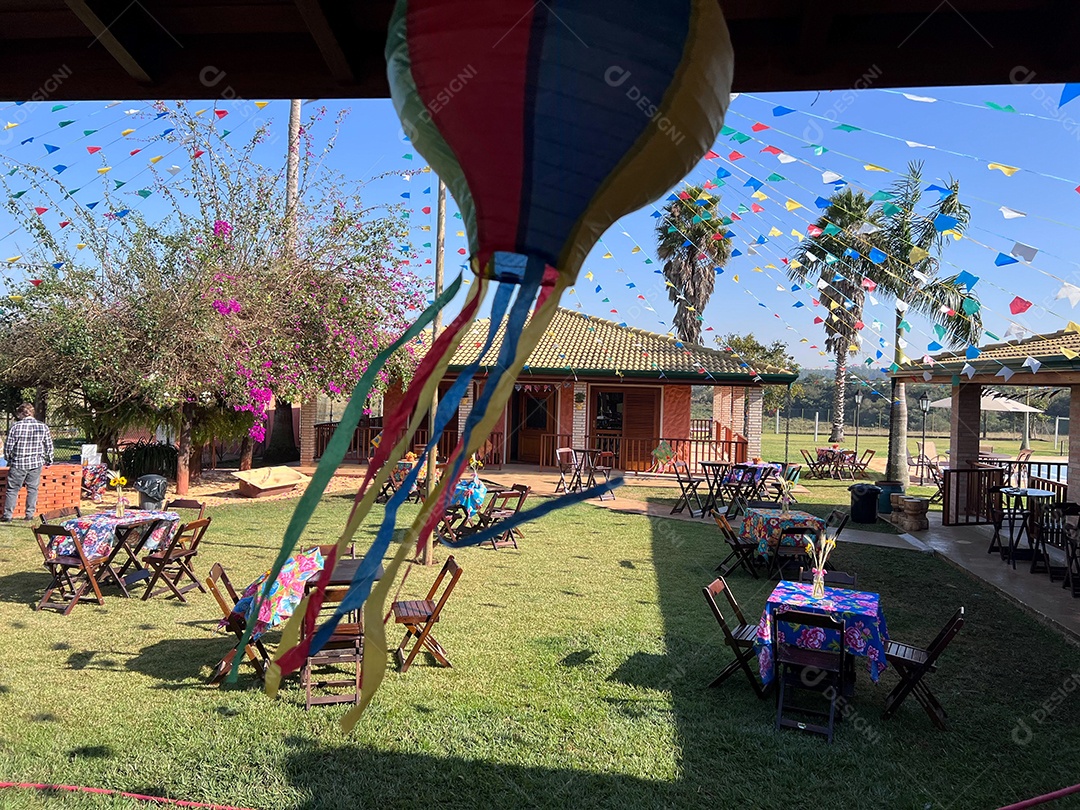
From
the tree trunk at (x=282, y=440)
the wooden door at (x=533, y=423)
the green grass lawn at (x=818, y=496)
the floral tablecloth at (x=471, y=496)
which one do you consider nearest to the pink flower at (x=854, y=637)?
the floral tablecloth at (x=471, y=496)

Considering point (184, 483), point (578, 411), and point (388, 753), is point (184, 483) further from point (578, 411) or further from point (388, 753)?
point (388, 753)

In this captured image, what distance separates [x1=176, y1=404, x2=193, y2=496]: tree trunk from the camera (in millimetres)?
13435

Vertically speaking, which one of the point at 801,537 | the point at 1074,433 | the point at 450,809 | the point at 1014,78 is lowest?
the point at 450,809

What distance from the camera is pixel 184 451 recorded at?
44.5ft

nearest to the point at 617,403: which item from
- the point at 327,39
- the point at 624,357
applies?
the point at 624,357

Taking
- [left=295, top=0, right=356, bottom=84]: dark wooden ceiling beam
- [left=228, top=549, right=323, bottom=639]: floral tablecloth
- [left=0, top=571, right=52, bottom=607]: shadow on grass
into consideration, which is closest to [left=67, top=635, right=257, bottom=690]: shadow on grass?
[left=228, top=549, right=323, bottom=639]: floral tablecloth

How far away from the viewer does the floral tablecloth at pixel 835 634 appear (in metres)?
4.94

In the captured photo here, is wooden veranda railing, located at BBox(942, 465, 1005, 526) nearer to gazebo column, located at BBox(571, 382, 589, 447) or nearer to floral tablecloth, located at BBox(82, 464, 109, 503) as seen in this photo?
gazebo column, located at BBox(571, 382, 589, 447)

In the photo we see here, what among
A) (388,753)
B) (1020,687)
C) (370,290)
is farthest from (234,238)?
(1020,687)

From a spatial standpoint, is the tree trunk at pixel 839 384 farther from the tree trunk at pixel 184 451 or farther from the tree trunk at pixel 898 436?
the tree trunk at pixel 184 451

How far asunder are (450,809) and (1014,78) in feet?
12.4

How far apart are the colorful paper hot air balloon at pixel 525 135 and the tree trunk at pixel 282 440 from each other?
21138 millimetres

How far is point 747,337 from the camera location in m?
35.8

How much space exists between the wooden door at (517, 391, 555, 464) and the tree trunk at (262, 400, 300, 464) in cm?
678
